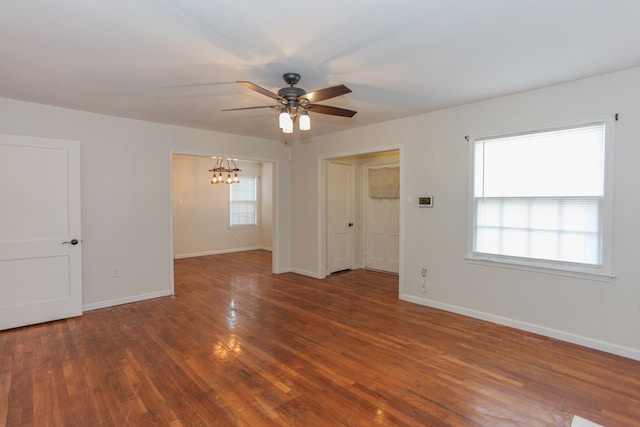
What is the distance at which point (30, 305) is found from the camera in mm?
3721

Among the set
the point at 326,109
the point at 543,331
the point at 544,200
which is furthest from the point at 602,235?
the point at 326,109

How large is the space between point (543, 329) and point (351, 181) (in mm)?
4130

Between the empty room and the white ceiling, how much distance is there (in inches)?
0.9

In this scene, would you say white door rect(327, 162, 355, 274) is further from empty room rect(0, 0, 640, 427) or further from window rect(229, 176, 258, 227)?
window rect(229, 176, 258, 227)

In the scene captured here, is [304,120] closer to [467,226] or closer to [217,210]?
[467,226]

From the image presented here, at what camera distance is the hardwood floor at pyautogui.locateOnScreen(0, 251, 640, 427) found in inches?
85.2

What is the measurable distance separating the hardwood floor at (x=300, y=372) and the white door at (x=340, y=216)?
2.11 meters

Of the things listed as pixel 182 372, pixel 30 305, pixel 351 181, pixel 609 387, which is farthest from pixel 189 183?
pixel 609 387

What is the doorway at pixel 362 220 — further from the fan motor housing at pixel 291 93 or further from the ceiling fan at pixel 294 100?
the fan motor housing at pixel 291 93

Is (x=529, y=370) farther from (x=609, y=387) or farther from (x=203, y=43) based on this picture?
(x=203, y=43)

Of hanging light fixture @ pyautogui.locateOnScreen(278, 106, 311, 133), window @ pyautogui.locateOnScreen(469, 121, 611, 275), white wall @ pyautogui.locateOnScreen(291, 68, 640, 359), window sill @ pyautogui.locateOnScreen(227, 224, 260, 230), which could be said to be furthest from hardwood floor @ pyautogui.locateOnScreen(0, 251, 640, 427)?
window sill @ pyautogui.locateOnScreen(227, 224, 260, 230)

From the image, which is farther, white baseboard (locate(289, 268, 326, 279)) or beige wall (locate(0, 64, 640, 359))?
white baseboard (locate(289, 268, 326, 279))

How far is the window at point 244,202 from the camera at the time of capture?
29.5ft

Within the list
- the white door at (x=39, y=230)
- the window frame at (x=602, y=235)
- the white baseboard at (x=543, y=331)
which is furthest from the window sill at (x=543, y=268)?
the white door at (x=39, y=230)
